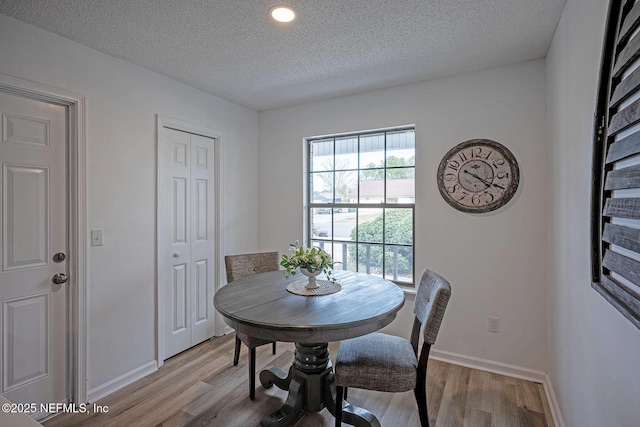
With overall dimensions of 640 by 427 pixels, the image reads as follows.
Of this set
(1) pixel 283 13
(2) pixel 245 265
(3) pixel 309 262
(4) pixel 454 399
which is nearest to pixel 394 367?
(3) pixel 309 262

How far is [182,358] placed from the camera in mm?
2805

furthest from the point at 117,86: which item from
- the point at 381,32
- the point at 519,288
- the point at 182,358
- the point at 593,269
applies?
the point at 519,288

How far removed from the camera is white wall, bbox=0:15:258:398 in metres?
2.01

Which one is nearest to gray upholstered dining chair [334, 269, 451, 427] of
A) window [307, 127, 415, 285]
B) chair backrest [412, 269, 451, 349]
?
chair backrest [412, 269, 451, 349]

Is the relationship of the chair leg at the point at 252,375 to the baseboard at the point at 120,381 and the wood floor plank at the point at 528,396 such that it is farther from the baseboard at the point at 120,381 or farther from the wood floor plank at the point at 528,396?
the wood floor plank at the point at 528,396

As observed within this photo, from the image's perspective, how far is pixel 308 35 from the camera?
2051 millimetres

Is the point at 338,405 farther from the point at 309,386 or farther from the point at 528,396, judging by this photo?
the point at 528,396

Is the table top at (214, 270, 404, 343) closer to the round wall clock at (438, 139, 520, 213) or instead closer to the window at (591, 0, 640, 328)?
the window at (591, 0, 640, 328)

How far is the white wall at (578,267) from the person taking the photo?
104 cm

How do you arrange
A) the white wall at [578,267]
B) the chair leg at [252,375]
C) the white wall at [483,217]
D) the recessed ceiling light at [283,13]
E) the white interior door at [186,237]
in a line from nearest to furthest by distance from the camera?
the white wall at [578,267]
the recessed ceiling light at [283,13]
the chair leg at [252,375]
the white wall at [483,217]
the white interior door at [186,237]

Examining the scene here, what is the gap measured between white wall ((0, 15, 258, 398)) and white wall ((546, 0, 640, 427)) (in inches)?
111

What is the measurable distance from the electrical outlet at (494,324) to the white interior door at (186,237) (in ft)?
8.40

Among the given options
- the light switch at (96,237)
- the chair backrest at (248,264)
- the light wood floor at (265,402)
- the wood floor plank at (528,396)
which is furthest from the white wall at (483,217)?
the light switch at (96,237)

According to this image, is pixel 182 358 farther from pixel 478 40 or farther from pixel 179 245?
pixel 478 40
